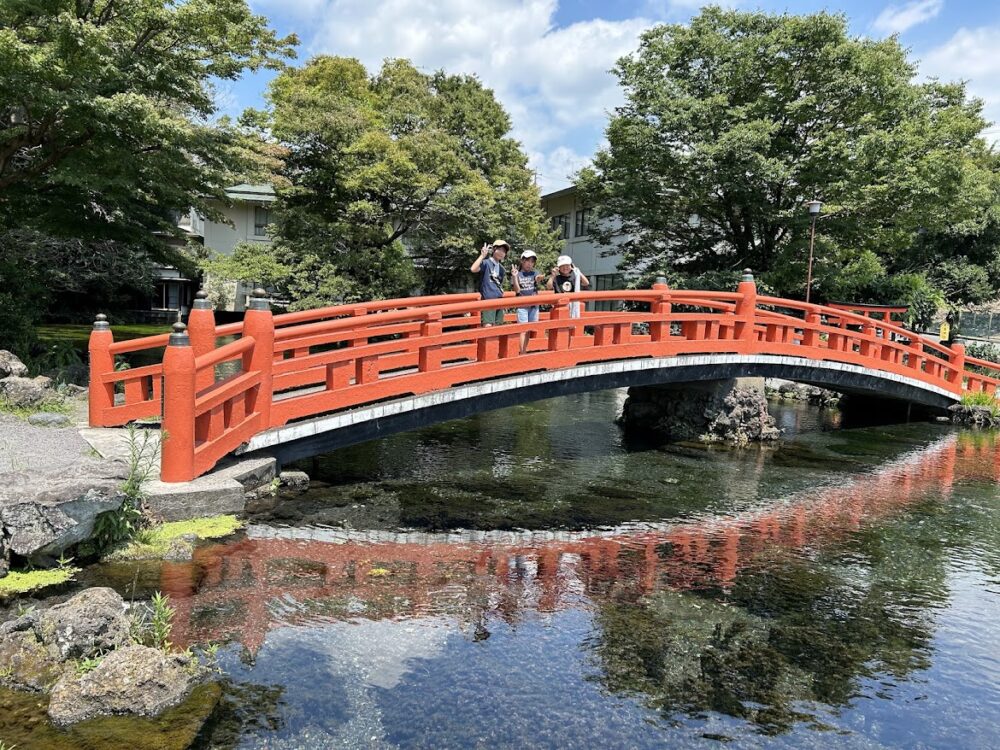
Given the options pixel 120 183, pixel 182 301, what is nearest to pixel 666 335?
pixel 120 183

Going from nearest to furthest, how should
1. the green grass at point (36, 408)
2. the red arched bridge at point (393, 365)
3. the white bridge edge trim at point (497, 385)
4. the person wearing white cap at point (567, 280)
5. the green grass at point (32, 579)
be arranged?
the green grass at point (32, 579) < the red arched bridge at point (393, 365) < the white bridge edge trim at point (497, 385) < the green grass at point (36, 408) < the person wearing white cap at point (567, 280)

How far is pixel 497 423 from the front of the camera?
15.0 meters

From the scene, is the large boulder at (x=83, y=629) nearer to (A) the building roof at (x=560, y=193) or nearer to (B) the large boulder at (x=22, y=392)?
(B) the large boulder at (x=22, y=392)

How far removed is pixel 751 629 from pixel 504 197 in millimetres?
21732

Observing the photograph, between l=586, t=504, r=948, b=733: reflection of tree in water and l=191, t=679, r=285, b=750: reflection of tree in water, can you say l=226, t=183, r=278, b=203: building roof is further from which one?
l=191, t=679, r=285, b=750: reflection of tree in water

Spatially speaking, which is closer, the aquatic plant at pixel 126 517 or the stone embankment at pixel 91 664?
the stone embankment at pixel 91 664

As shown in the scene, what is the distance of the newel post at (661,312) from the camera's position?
1155 centimetres

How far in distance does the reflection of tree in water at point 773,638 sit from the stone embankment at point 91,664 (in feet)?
8.71

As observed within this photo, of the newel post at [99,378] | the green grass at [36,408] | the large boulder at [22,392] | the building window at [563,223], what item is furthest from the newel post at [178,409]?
the building window at [563,223]

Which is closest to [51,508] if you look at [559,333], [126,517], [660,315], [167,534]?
[126,517]

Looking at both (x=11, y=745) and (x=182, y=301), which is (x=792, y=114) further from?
(x=182, y=301)

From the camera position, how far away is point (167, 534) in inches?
256

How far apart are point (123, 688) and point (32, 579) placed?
76.8 inches

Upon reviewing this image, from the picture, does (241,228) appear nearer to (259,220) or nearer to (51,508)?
(259,220)
